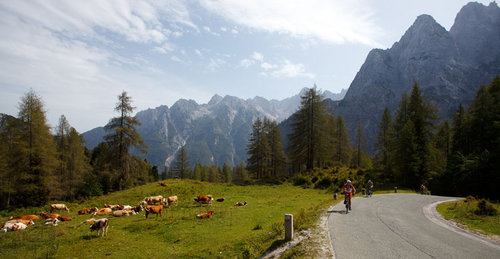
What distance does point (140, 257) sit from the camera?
11.0 m

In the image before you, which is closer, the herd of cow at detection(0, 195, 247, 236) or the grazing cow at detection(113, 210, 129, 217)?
the herd of cow at detection(0, 195, 247, 236)

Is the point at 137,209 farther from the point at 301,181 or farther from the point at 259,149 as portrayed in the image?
the point at 259,149

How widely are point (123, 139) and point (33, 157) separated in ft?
33.8

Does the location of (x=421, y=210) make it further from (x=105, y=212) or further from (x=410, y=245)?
(x=105, y=212)

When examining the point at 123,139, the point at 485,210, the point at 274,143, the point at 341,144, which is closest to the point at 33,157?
the point at 123,139

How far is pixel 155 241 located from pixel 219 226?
13.1ft

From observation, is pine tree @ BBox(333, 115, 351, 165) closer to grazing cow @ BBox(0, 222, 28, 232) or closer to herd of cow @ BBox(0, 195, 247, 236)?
herd of cow @ BBox(0, 195, 247, 236)

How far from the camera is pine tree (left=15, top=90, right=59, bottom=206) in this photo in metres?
28.3

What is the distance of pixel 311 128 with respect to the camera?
46.3 meters

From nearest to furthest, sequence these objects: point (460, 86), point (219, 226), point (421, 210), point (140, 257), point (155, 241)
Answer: point (140, 257), point (155, 241), point (219, 226), point (421, 210), point (460, 86)

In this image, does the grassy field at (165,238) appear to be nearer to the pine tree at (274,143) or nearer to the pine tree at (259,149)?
the pine tree at (259,149)

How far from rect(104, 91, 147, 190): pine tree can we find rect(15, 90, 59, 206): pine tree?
7.27 m

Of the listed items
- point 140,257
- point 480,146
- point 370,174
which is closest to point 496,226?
point 140,257

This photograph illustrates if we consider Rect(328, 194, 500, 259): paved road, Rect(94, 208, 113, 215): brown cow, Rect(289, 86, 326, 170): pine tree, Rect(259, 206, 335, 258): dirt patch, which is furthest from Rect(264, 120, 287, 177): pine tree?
Rect(259, 206, 335, 258): dirt patch
